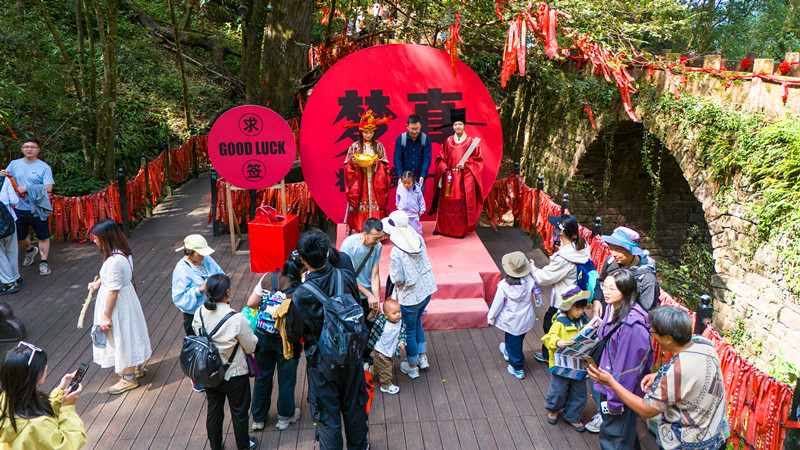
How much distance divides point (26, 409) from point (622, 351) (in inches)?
128

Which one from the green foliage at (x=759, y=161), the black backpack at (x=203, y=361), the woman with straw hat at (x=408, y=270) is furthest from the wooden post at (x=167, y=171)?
the green foliage at (x=759, y=161)

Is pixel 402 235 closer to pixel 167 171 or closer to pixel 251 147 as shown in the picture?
pixel 251 147

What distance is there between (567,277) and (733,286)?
2840 millimetres

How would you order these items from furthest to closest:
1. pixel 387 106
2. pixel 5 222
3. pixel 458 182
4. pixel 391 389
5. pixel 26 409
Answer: pixel 387 106 → pixel 458 182 → pixel 5 222 → pixel 391 389 → pixel 26 409

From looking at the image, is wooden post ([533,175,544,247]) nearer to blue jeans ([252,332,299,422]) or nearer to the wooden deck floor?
the wooden deck floor

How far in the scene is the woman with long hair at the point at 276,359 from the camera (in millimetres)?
3793

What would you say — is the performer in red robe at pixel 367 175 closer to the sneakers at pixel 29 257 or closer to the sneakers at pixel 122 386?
the sneakers at pixel 122 386

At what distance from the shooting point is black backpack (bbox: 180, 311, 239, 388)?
3475 mm

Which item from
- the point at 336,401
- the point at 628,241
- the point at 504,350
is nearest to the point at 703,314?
the point at 628,241

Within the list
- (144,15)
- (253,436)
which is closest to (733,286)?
(253,436)

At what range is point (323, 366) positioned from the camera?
349 cm

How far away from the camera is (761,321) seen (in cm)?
593

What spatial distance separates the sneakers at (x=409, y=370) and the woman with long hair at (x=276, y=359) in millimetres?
1015

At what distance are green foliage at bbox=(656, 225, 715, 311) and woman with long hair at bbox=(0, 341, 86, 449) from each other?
7895 millimetres
